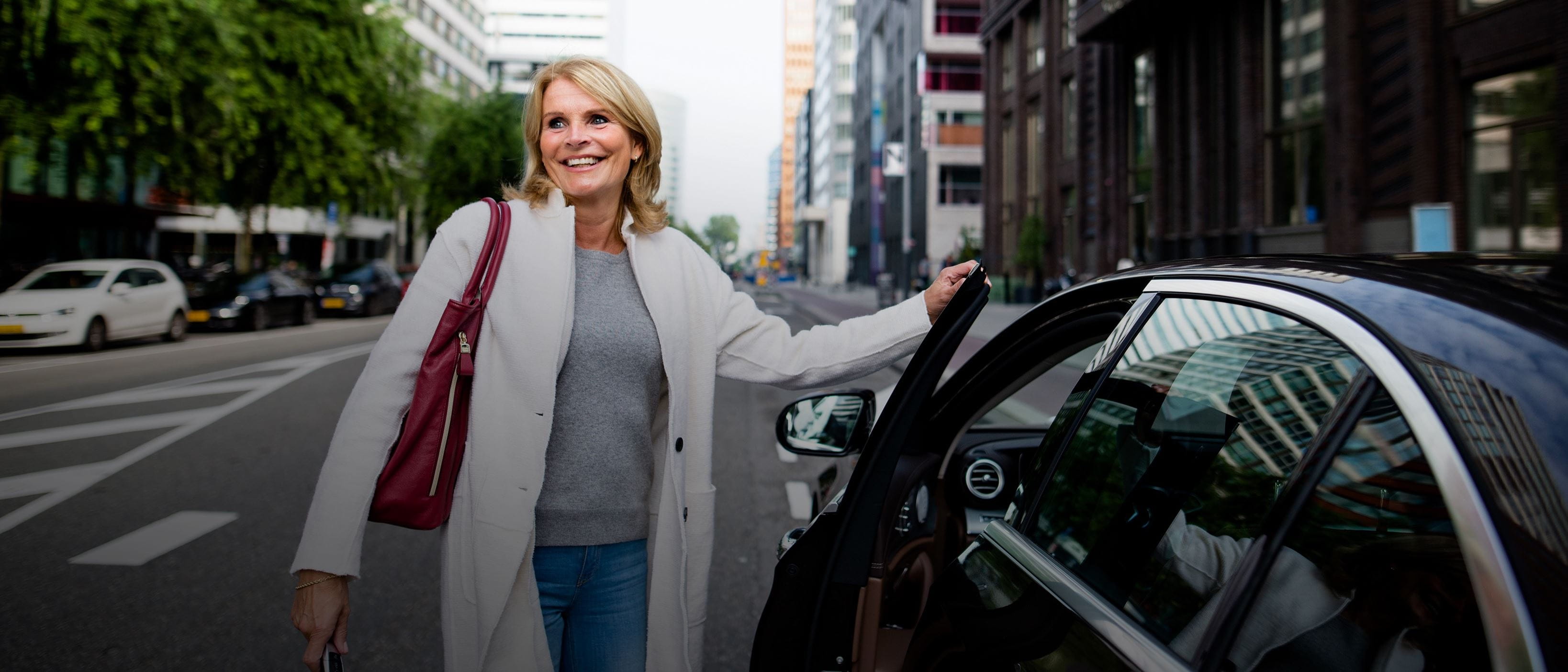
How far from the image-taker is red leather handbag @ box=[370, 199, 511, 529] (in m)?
1.86

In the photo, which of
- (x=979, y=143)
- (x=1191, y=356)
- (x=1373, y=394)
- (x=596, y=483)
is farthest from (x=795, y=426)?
(x=979, y=143)

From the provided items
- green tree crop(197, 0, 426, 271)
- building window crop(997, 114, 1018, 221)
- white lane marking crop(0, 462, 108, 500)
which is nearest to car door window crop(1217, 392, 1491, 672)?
white lane marking crop(0, 462, 108, 500)

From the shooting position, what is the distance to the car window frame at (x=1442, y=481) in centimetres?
87

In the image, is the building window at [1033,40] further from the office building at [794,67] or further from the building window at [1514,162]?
the office building at [794,67]

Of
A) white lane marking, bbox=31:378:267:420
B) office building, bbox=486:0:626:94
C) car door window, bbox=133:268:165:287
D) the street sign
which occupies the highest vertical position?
office building, bbox=486:0:626:94

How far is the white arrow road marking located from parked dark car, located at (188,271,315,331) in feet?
42.7

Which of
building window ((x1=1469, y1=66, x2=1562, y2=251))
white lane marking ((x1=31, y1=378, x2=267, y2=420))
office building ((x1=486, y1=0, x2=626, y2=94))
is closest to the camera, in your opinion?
white lane marking ((x1=31, y1=378, x2=267, y2=420))

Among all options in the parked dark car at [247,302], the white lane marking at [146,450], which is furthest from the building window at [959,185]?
the white lane marking at [146,450]

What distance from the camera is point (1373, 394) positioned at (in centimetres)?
109

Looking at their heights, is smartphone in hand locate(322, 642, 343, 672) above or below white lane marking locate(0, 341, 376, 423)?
below

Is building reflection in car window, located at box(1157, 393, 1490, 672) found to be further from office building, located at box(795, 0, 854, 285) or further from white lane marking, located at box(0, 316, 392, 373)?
office building, located at box(795, 0, 854, 285)

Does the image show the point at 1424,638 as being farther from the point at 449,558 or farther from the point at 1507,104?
the point at 1507,104

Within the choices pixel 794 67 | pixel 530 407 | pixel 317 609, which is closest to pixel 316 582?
pixel 317 609

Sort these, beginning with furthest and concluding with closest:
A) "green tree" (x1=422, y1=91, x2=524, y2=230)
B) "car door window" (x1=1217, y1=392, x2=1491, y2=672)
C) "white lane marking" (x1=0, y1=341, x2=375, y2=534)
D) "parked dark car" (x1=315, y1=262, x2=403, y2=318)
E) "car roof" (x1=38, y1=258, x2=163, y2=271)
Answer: "green tree" (x1=422, y1=91, x2=524, y2=230) → "parked dark car" (x1=315, y1=262, x2=403, y2=318) → "car roof" (x1=38, y1=258, x2=163, y2=271) → "white lane marking" (x1=0, y1=341, x2=375, y2=534) → "car door window" (x1=1217, y1=392, x2=1491, y2=672)
